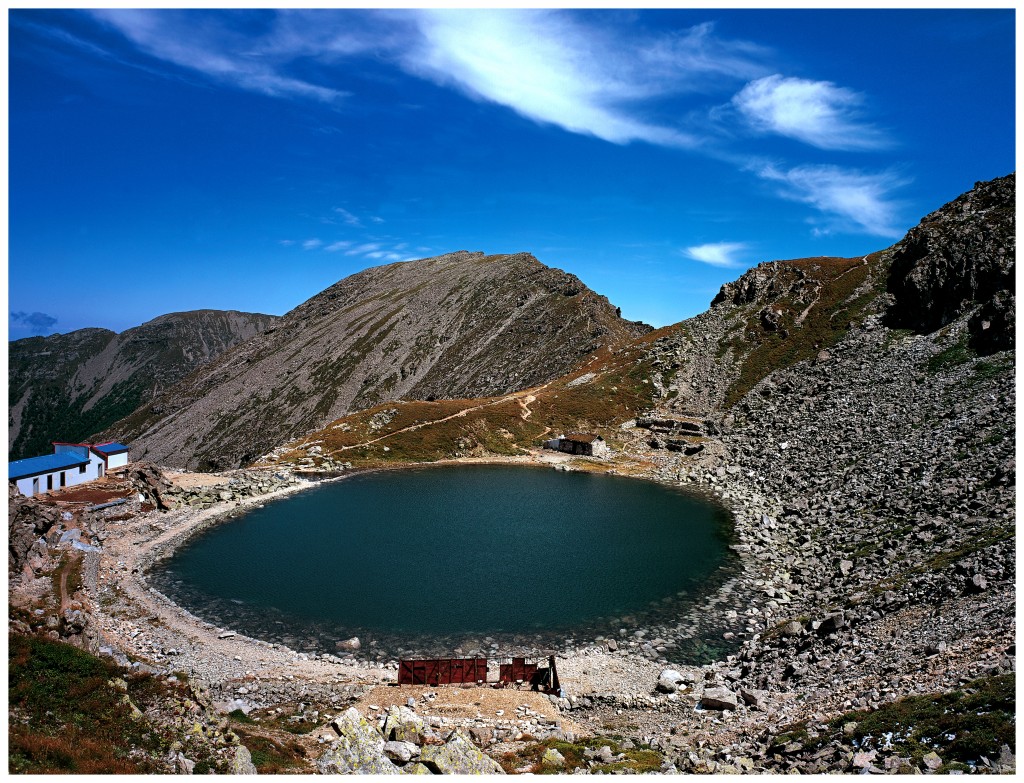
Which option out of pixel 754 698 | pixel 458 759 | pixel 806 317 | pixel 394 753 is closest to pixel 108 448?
pixel 394 753

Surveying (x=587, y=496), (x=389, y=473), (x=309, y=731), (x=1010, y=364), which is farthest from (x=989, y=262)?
(x=309, y=731)

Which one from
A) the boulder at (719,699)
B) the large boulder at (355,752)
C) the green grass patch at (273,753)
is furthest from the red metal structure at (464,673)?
the green grass patch at (273,753)

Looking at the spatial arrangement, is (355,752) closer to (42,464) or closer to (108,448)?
(42,464)

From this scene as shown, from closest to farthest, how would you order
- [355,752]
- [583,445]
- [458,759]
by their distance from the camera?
[458,759]
[355,752]
[583,445]

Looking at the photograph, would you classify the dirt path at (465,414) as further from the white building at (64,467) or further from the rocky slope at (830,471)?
the white building at (64,467)

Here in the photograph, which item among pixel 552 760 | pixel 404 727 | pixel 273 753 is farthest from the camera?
pixel 404 727
